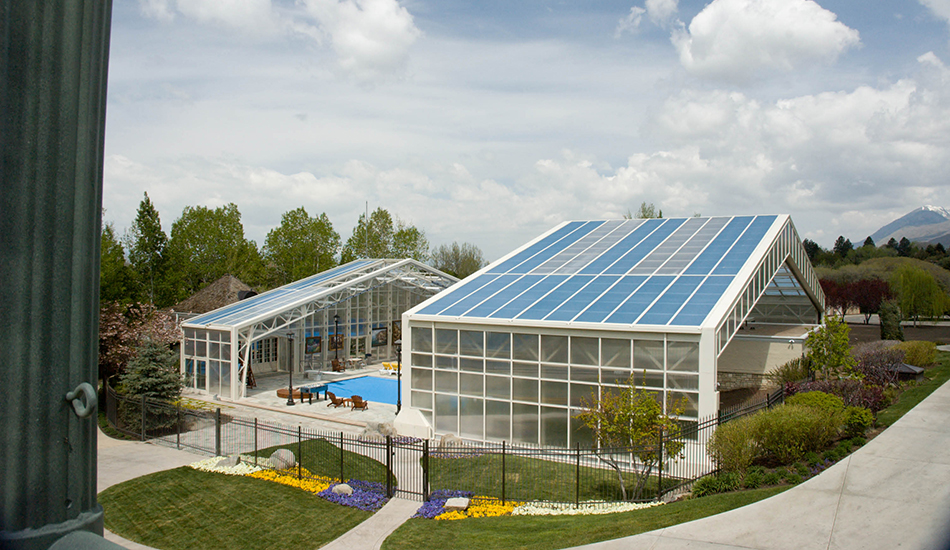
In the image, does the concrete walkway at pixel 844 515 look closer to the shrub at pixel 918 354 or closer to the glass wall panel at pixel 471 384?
the glass wall panel at pixel 471 384

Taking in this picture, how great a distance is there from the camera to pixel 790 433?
1516 centimetres

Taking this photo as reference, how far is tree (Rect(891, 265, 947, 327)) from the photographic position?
6091 cm

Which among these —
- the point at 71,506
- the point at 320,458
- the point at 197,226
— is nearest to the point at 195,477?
the point at 320,458

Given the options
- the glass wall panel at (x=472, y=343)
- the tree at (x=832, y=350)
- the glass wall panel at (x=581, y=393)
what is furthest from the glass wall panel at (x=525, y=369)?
the tree at (x=832, y=350)

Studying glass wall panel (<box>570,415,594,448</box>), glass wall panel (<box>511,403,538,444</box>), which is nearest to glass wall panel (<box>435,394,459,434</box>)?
glass wall panel (<box>511,403,538,444</box>)

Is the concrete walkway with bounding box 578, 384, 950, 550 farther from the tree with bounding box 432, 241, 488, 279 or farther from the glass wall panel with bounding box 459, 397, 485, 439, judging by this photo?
the tree with bounding box 432, 241, 488, 279

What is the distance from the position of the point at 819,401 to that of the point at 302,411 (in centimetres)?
2004

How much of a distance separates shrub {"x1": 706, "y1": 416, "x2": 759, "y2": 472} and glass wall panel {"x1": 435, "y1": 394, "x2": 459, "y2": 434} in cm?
888

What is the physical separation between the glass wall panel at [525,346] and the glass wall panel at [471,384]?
159 cm

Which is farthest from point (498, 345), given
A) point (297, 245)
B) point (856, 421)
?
point (297, 245)

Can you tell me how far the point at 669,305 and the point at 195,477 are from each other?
50.9 feet

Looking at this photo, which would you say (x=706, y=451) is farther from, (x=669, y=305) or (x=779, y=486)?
(x=669, y=305)

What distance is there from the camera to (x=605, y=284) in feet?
75.0

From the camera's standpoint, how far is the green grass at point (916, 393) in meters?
18.8
